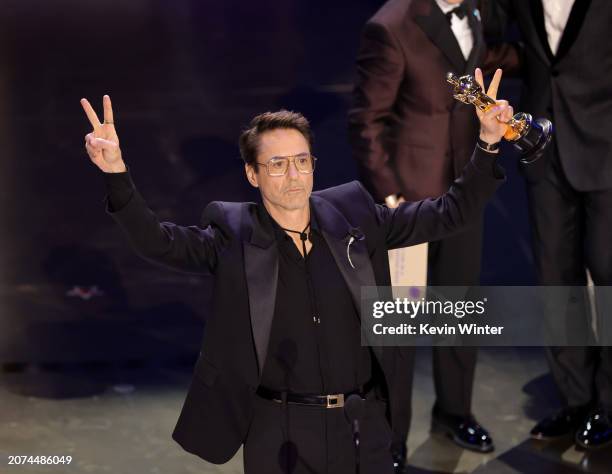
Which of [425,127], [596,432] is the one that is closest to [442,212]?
[425,127]

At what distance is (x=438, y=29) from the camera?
168 inches

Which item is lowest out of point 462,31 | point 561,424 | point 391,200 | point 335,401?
point 561,424

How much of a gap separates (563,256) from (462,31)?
37.5 inches

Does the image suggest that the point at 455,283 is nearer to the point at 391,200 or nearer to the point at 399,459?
the point at 391,200

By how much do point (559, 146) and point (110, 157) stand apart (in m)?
2.08

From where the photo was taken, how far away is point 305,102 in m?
6.05

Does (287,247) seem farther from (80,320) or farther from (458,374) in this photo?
(80,320)

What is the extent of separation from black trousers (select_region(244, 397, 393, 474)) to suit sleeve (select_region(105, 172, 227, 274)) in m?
0.45

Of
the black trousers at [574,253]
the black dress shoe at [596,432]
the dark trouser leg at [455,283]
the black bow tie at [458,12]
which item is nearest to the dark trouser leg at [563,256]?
the black trousers at [574,253]

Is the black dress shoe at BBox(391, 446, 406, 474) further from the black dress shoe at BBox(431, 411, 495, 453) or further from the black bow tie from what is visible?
the black bow tie

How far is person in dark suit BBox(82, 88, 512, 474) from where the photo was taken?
3164 mm

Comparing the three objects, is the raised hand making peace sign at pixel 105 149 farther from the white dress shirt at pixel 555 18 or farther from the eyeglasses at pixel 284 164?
the white dress shirt at pixel 555 18

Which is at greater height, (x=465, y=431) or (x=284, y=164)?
(x=284, y=164)

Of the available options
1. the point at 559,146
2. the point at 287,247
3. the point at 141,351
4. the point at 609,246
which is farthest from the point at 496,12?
the point at 141,351
